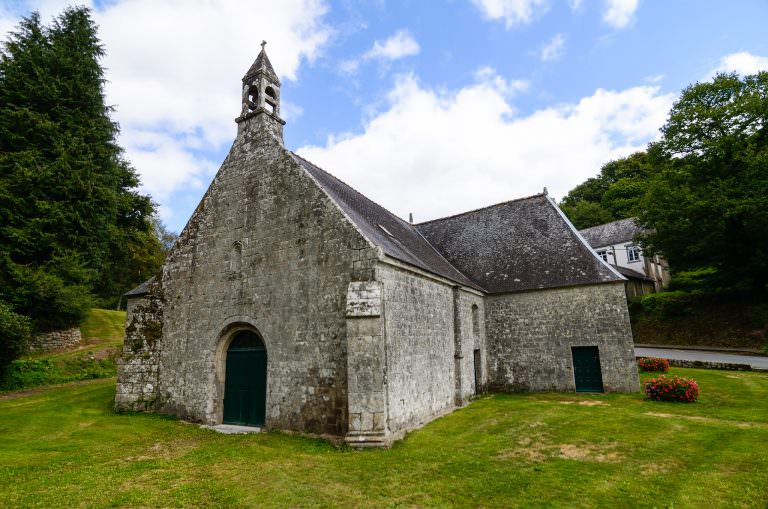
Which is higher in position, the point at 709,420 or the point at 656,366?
the point at 656,366

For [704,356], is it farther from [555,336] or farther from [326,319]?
[326,319]

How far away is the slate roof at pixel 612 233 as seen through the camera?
43.3m

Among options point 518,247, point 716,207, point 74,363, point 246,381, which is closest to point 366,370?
point 246,381

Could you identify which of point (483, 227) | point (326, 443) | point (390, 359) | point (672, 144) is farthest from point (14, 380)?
point (672, 144)

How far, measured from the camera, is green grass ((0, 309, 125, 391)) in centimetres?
1881

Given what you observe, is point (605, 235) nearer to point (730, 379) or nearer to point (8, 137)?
point (730, 379)

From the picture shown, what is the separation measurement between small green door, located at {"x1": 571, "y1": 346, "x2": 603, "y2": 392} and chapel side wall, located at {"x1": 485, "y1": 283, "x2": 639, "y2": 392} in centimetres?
23

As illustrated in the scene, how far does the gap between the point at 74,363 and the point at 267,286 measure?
54.1 ft

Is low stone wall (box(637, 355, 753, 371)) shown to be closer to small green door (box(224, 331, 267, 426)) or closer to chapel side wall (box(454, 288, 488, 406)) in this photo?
chapel side wall (box(454, 288, 488, 406))

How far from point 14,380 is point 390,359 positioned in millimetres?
19161

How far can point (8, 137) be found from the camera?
21.3 metres

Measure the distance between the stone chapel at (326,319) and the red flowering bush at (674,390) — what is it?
5.46ft

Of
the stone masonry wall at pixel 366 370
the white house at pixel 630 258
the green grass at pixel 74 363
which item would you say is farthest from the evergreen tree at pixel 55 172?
the white house at pixel 630 258

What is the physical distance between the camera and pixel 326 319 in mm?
10695
